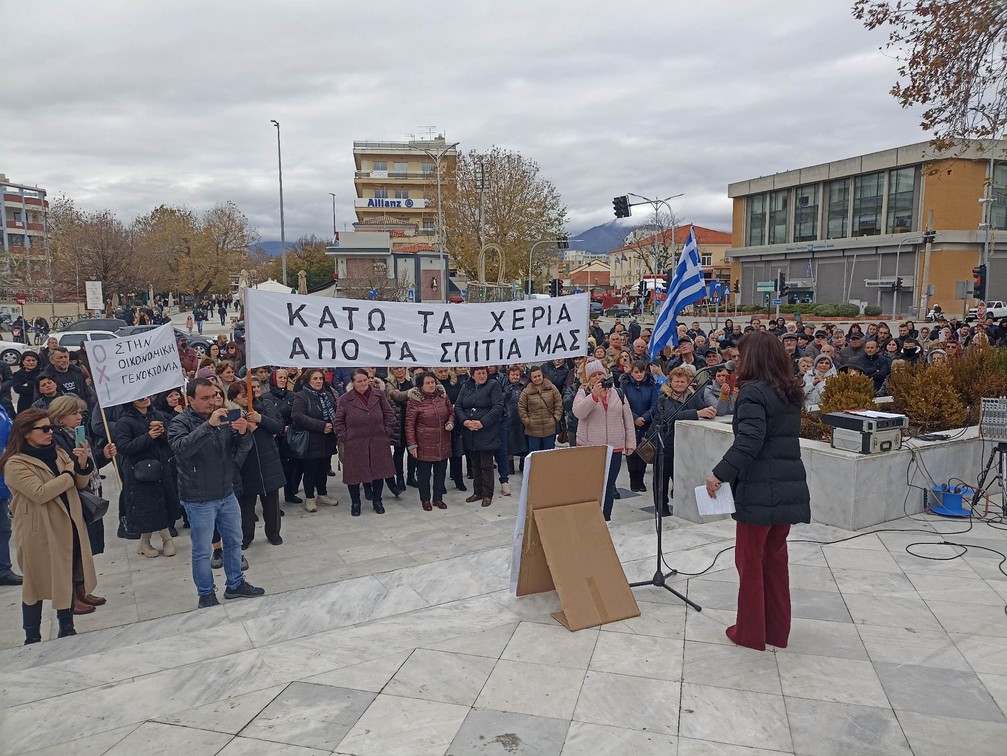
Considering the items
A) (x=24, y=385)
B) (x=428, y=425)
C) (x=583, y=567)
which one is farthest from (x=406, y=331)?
(x=24, y=385)

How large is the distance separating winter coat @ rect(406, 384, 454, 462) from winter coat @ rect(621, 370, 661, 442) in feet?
7.96

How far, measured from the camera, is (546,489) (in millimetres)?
5121

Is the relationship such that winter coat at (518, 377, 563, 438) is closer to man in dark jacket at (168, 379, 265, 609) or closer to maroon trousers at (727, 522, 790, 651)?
man in dark jacket at (168, 379, 265, 609)

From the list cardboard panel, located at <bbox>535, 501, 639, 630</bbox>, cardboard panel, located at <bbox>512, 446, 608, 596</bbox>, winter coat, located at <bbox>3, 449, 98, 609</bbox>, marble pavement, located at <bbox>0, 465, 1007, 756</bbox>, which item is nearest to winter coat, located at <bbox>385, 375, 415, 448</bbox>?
marble pavement, located at <bbox>0, 465, 1007, 756</bbox>

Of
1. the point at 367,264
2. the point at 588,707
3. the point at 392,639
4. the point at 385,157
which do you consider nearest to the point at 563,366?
the point at 392,639

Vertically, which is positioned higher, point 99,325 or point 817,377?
point 99,325

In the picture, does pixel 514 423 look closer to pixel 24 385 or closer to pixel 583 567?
pixel 583 567

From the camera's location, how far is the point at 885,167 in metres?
59.1

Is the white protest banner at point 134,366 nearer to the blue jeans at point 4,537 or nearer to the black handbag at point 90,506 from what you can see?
the blue jeans at point 4,537

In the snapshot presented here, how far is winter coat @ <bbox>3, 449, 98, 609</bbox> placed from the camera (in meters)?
5.17

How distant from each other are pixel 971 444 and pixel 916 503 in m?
1.12

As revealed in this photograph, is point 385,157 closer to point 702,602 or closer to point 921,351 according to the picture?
point 921,351

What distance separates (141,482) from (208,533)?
1.86 meters

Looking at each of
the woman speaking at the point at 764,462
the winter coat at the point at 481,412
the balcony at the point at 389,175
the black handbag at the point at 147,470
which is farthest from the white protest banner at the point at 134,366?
the balcony at the point at 389,175
